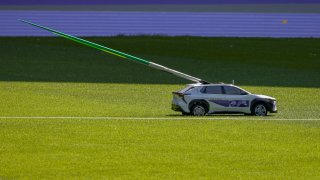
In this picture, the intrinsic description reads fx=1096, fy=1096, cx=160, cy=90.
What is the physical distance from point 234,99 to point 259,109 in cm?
80

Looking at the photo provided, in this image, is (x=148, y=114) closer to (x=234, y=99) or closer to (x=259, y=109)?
(x=234, y=99)

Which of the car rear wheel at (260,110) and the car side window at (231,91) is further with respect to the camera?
the car rear wheel at (260,110)

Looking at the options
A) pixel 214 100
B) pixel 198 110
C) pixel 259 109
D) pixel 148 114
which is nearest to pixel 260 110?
pixel 259 109

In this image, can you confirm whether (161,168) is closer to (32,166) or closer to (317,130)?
(32,166)

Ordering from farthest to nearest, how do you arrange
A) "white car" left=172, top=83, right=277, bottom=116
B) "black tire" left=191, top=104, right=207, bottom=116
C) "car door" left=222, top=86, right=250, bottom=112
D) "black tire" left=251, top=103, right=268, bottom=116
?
"black tire" left=251, top=103, right=268, bottom=116, "black tire" left=191, top=104, right=207, bottom=116, "car door" left=222, top=86, right=250, bottom=112, "white car" left=172, top=83, right=277, bottom=116

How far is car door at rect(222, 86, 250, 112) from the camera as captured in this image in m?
23.4

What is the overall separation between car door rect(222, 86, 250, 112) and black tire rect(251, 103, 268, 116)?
287 mm

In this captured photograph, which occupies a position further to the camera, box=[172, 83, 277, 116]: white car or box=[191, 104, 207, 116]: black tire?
box=[191, 104, 207, 116]: black tire

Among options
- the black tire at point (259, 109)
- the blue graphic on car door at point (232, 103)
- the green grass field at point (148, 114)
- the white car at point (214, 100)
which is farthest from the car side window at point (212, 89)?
the black tire at point (259, 109)

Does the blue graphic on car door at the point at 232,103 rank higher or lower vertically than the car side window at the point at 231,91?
lower

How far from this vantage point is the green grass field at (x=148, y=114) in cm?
1689

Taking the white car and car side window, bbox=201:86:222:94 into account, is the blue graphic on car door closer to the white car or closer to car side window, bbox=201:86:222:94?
the white car

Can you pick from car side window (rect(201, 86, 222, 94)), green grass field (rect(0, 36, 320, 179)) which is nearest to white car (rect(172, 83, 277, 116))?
car side window (rect(201, 86, 222, 94))

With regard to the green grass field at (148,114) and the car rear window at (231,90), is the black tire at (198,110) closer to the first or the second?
the green grass field at (148,114)
